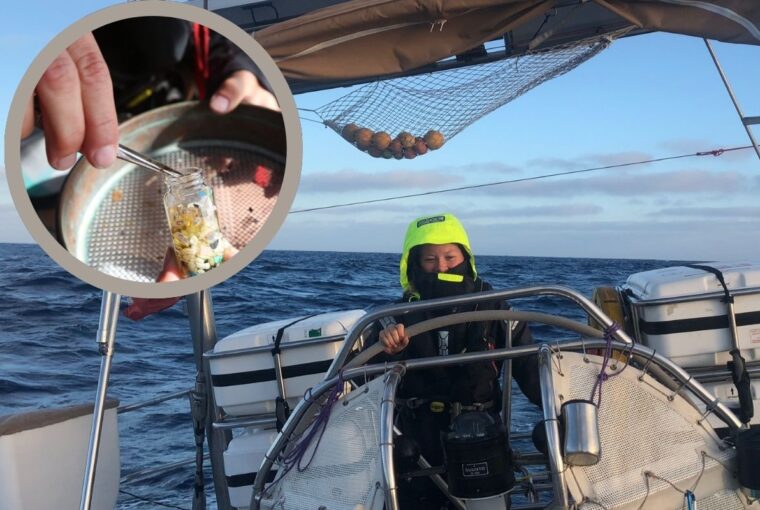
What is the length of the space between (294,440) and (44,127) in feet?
6.63

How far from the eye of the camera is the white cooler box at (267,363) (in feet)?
12.9

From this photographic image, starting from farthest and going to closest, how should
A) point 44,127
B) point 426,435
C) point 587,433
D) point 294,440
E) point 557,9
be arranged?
point 557,9 < point 426,435 < point 294,440 < point 587,433 < point 44,127

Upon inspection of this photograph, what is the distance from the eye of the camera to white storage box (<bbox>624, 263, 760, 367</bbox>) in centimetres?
398

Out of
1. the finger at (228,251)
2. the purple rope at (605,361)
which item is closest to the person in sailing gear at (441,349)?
the purple rope at (605,361)

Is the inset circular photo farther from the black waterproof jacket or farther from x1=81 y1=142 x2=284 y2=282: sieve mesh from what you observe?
the black waterproof jacket

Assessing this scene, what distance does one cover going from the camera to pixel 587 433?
237 centimetres

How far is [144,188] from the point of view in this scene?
1.22 meters

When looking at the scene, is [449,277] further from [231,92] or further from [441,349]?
[231,92]

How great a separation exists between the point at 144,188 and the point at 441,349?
7.66 feet

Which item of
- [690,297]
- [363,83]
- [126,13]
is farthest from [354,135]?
[126,13]

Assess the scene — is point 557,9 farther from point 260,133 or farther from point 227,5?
point 260,133

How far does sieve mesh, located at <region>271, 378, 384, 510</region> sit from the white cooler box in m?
1.09

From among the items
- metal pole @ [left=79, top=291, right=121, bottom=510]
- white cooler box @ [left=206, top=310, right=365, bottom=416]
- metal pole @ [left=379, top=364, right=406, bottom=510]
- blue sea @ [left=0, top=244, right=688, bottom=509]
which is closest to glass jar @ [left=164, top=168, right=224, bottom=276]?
blue sea @ [left=0, top=244, right=688, bottom=509]

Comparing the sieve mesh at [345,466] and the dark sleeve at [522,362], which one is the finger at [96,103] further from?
the dark sleeve at [522,362]
